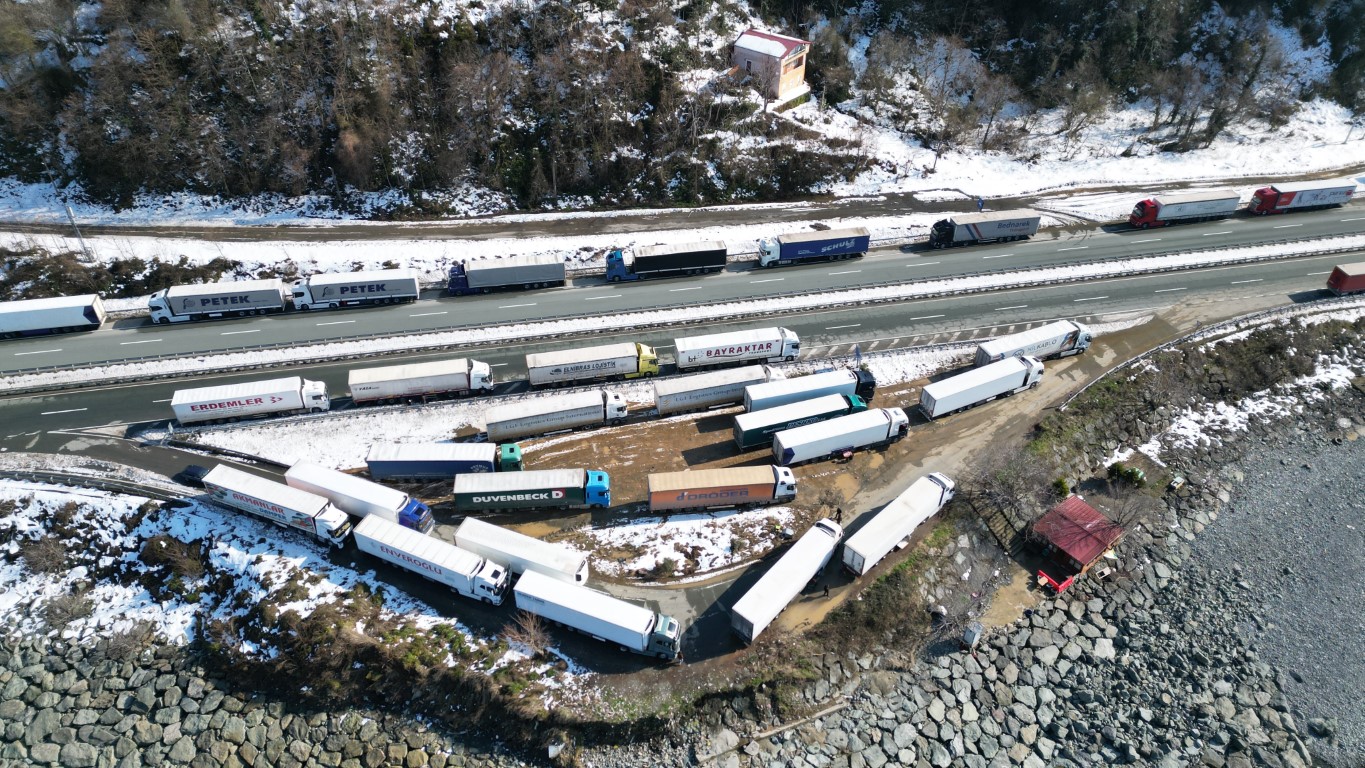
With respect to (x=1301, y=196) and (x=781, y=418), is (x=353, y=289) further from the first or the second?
(x=1301, y=196)

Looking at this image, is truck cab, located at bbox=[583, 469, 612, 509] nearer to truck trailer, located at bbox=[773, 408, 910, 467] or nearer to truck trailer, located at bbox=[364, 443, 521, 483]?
truck trailer, located at bbox=[364, 443, 521, 483]

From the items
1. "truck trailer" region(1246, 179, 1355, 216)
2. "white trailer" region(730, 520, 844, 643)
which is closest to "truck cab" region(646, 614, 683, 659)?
"white trailer" region(730, 520, 844, 643)

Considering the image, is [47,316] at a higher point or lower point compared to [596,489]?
higher

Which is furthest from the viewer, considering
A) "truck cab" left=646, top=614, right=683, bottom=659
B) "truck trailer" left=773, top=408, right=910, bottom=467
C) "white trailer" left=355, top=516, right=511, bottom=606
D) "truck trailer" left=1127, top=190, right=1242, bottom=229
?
"truck trailer" left=1127, top=190, right=1242, bottom=229

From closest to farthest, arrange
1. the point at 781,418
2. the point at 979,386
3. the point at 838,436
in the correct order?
the point at 838,436
the point at 781,418
the point at 979,386

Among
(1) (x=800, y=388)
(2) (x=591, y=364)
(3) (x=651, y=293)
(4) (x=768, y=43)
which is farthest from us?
(4) (x=768, y=43)

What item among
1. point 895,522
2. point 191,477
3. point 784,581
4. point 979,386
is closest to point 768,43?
point 979,386

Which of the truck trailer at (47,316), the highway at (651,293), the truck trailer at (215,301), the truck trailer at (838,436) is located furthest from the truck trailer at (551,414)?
the truck trailer at (47,316)

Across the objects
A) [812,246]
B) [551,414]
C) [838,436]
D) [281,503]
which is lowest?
[281,503]
